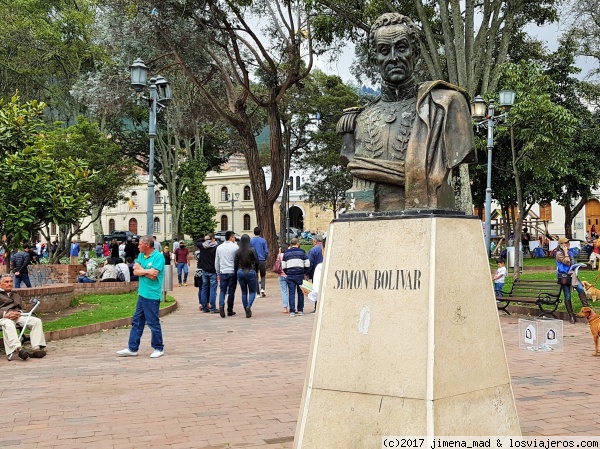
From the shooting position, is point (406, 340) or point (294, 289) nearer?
point (406, 340)

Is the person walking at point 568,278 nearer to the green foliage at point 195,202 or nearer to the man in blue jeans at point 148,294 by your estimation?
the man in blue jeans at point 148,294

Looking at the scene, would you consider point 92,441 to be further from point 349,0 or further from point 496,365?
point 349,0

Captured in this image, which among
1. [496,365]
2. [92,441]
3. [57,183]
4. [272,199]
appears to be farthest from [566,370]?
[272,199]

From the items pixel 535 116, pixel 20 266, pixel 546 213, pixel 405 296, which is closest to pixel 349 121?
pixel 405 296

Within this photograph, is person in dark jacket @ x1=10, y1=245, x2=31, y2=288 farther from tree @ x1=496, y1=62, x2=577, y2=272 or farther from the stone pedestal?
the stone pedestal

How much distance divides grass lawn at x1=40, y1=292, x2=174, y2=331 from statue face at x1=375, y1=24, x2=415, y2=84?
8.72 meters

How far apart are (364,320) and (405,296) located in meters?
0.31

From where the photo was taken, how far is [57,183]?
11.7m

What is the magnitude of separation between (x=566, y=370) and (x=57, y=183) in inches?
348

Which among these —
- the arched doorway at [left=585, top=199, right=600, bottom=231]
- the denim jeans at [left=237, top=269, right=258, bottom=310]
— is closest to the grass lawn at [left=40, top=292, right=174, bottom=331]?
the denim jeans at [left=237, top=269, right=258, bottom=310]

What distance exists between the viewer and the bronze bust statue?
4.31 m

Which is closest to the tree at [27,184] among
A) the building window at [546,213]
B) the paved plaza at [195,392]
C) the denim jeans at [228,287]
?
the paved plaza at [195,392]

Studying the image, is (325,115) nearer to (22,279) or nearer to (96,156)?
(96,156)

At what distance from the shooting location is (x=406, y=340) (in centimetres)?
391
